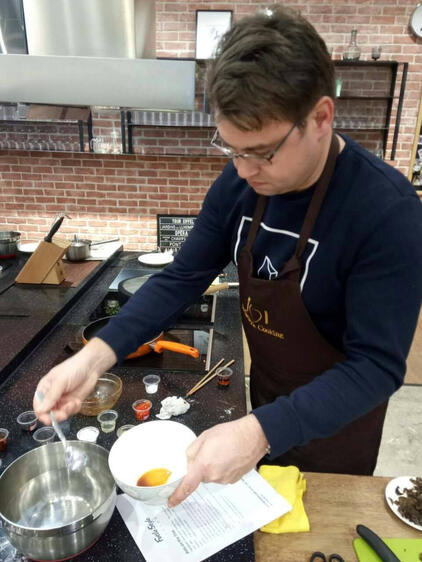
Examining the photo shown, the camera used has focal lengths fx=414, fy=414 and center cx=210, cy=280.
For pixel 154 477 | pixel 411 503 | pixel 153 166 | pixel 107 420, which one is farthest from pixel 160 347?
pixel 153 166

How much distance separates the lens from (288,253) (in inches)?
41.9

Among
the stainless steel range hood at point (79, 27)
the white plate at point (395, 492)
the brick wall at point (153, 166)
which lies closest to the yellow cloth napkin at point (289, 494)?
the white plate at point (395, 492)

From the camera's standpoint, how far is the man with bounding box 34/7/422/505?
2.47ft

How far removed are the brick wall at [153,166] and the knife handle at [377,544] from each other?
10.1 ft

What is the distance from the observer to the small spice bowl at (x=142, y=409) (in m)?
1.20

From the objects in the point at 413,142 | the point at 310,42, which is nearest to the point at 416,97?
the point at 413,142

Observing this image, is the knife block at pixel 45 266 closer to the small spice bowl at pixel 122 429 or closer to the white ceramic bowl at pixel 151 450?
the small spice bowl at pixel 122 429

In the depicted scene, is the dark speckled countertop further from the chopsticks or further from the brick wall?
the brick wall

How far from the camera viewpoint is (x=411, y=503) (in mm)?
924

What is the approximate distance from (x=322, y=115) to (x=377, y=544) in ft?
2.82

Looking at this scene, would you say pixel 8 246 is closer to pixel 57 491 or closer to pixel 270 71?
pixel 57 491

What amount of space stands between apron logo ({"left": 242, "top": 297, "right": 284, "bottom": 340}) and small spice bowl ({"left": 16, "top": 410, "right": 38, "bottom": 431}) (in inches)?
26.5

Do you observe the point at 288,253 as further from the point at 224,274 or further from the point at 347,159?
the point at 224,274

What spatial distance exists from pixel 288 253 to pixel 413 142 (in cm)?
307
